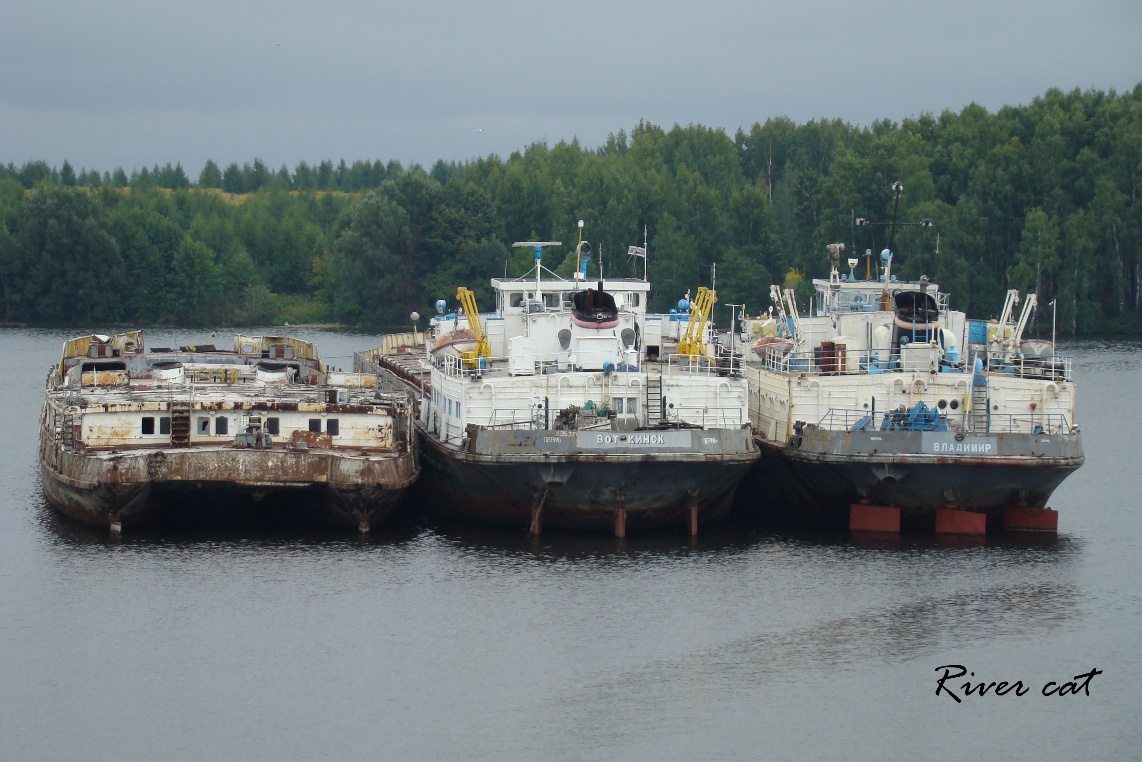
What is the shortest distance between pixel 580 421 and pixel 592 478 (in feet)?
5.17

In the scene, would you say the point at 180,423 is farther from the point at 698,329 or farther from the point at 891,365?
the point at 891,365

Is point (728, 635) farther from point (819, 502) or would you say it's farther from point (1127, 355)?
point (1127, 355)

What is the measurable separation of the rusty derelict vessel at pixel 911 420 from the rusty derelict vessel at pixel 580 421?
2051 mm

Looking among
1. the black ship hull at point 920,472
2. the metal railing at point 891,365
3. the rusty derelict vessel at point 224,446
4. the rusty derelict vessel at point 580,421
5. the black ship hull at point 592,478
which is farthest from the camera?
the metal railing at point 891,365

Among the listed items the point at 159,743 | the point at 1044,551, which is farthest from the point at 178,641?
the point at 1044,551

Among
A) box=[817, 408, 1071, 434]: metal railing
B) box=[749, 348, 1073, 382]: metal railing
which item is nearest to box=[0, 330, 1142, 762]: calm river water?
box=[817, 408, 1071, 434]: metal railing

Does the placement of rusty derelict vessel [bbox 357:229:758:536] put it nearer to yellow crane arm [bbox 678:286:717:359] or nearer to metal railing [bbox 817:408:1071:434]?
yellow crane arm [bbox 678:286:717:359]

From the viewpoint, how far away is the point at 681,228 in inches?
4313

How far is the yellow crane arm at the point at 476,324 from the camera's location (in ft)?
139

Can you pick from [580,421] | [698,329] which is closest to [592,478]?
[580,421]

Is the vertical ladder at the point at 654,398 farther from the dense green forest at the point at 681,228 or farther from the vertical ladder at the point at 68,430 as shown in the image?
the dense green forest at the point at 681,228

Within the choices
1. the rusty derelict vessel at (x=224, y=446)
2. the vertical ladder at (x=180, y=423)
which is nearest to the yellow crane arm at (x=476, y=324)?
the rusty derelict vessel at (x=224, y=446)

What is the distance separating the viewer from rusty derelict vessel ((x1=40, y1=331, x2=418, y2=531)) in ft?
126

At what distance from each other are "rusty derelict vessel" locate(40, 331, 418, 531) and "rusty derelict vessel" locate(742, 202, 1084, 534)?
31.5 feet
